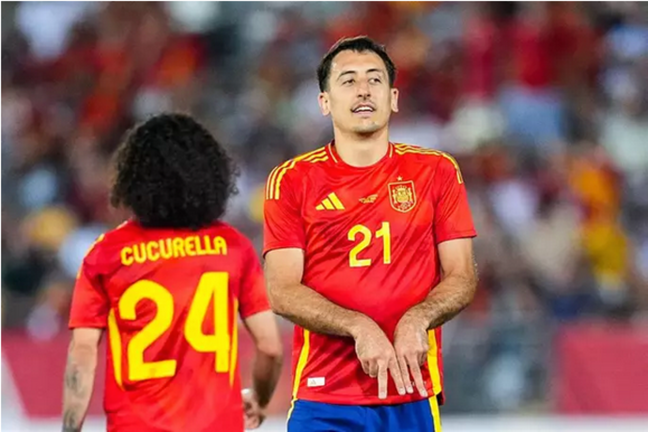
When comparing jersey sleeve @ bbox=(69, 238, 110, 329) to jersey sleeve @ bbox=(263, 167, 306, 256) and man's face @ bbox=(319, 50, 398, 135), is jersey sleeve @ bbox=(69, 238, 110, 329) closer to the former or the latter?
jersey sleeve @ bbox=(263, 167, 306, 256)

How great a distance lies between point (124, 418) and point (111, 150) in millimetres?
9055

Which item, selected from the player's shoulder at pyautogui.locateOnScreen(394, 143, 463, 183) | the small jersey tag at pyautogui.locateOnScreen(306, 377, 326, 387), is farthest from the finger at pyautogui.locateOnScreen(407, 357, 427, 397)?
the player's shoulder at pyautogui.locateOnScreen(394, 143, 463, 183)

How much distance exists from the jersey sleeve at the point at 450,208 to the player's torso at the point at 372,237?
0.04m

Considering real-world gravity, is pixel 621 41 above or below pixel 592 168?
above

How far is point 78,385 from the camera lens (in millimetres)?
6148

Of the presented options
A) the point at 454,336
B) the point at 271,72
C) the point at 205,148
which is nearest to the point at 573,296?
the point at 454,336

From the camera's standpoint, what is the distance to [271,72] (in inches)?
607

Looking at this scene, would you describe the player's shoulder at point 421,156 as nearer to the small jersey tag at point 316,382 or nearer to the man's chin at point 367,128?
the man's chin at point 367,128

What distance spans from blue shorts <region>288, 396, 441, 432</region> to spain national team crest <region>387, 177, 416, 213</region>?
0.82m

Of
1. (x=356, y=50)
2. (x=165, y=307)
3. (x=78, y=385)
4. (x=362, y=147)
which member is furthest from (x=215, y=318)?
(x=356, y=50)

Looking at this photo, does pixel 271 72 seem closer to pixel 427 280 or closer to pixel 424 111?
pixel 424 111

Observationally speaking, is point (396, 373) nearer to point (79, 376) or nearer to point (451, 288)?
point (451, 288)

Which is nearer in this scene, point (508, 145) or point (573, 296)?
point (573, 296)

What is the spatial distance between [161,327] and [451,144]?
27.8ft
